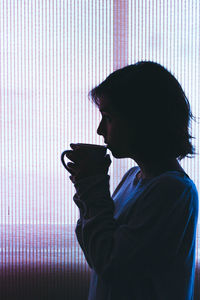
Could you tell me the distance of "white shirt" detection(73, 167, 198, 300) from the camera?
1.57 ft

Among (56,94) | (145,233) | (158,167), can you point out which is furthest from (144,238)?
(56,94)

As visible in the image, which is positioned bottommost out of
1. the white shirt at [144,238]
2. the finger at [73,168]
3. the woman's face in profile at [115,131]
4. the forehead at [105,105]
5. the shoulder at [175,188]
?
the white shirt at [144,238]

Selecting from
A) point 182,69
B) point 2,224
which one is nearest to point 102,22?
point 182,69

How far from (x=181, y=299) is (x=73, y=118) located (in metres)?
0.86

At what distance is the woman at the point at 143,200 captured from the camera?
48cm

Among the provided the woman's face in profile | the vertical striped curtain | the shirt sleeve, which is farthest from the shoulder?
the vertical striped curtain

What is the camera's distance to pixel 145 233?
0.48 metres

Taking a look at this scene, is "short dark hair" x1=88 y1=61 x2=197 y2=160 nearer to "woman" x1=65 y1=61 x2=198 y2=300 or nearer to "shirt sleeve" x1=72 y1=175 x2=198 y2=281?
"woman" x1=65 y1=61 x2=198 y2=300

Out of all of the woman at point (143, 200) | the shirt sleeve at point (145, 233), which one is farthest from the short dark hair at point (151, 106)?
the shirt sleeve at point (145, 233)

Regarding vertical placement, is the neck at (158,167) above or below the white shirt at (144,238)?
above

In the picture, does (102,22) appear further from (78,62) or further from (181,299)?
(181,299)

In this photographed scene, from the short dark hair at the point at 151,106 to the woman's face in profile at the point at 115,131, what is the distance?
0.04 ft

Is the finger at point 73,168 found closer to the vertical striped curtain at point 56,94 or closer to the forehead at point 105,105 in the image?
the forehead at point 105,105

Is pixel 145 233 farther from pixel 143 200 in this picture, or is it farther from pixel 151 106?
pixel 151 106
